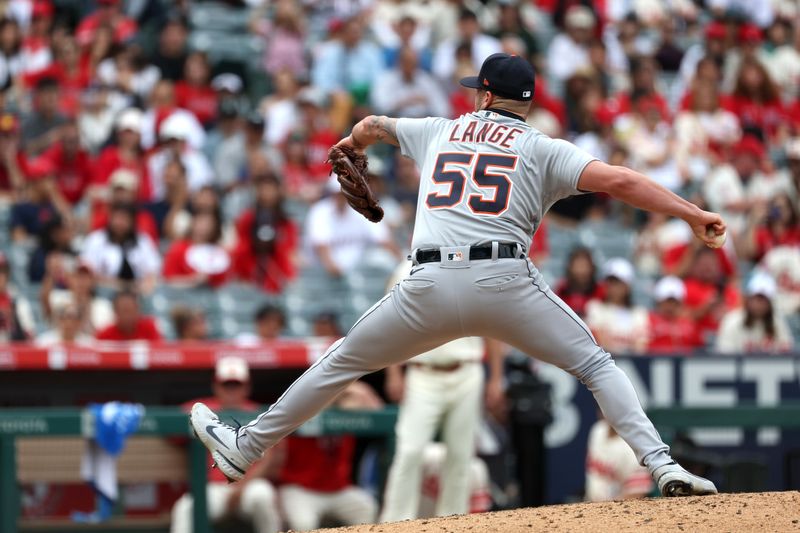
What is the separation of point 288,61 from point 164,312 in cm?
389

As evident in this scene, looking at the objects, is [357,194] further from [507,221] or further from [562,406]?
[562,406]

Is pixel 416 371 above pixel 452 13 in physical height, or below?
below

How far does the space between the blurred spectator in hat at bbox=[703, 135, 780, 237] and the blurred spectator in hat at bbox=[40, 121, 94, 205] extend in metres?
5.77

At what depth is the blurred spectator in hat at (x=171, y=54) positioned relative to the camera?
504 inches

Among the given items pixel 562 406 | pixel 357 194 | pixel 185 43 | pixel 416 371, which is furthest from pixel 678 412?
pixel 185 43

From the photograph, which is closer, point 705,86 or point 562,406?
point 562,406

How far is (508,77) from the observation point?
5.25 meters

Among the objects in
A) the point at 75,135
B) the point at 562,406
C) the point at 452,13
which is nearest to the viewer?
the point at 562,406

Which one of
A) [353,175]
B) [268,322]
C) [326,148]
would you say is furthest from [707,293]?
[353,175]

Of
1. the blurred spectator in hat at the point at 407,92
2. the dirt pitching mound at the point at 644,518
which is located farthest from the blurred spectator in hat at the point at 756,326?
the dirt pitching mound at the point at 644,518

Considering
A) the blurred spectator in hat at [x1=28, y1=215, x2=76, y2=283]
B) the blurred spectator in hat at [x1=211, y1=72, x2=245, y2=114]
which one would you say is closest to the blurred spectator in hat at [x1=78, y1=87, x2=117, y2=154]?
the blurred spectator in hat at [x1=211, y1=72, x2=245, y2=114]

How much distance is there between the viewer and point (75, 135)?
1154cm

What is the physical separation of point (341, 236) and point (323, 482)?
3514mm

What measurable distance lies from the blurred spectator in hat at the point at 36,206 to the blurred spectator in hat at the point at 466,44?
159 inches
